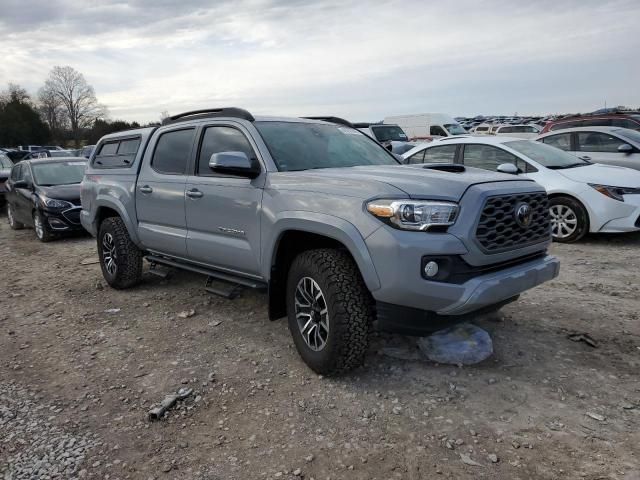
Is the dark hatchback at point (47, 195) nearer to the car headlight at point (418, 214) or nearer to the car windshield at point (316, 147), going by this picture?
the car windshield at point (316, 147)

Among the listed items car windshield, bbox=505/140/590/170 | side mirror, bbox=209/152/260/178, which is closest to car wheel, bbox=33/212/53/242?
side mirror, bbox=209/152/260/178

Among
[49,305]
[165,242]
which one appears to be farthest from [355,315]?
[49,305]

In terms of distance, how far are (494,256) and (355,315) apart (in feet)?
3.08

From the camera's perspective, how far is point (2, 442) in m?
2.90

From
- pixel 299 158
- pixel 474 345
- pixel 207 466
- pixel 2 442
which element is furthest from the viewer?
pixel 299 158

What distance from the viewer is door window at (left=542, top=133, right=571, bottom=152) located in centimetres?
947

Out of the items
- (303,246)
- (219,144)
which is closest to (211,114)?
(219,144)

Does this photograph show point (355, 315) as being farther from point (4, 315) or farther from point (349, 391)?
point (4, 315)

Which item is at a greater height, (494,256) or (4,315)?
(494,256)

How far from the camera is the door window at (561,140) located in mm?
9469

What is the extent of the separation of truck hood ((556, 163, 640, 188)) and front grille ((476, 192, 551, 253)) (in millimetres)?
4065

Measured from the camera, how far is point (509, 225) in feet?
10.5

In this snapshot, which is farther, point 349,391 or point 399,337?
point 399,337

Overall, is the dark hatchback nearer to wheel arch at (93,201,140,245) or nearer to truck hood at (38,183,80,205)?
truck hood at (38,183,80,205)
